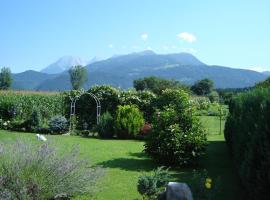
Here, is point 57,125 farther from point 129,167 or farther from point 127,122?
point 129,167

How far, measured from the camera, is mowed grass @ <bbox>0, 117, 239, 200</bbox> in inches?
306

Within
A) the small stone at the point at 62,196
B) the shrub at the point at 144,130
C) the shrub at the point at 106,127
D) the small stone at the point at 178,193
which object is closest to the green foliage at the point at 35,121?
the shrub at the point at 106,127

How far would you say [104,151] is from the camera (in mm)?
13289

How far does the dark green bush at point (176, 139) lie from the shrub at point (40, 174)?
425cm

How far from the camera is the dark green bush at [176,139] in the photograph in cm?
1049

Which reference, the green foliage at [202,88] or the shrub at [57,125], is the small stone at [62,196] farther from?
the green foliage at [202,88]

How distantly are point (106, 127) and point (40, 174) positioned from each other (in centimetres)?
1240

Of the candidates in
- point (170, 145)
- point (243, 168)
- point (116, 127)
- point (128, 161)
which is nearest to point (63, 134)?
point (116, 127)

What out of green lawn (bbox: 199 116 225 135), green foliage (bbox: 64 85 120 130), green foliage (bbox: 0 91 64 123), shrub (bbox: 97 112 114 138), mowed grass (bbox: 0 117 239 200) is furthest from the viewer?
green foliage (bbox: 0 91 64 123)

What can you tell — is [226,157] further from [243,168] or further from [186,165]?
[243,168]

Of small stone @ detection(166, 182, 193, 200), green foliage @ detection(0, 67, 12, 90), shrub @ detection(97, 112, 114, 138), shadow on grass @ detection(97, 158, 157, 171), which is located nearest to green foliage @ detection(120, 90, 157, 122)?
shrub @ detection(97, 112, 114, 138)

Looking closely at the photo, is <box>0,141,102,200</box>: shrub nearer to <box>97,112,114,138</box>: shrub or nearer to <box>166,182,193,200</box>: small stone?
<box>166,182,193,200</box>: small stone

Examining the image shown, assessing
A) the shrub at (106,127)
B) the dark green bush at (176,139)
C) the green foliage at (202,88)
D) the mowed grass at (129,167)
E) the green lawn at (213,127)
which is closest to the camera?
the mowed grass at (129,167)

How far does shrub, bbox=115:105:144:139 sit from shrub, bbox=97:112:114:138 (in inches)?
14.3
